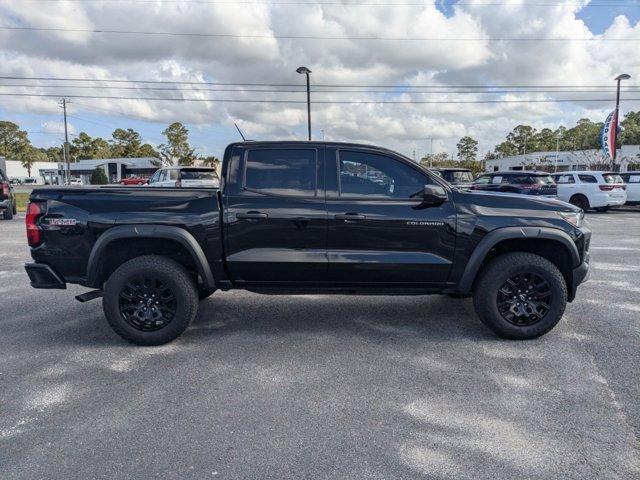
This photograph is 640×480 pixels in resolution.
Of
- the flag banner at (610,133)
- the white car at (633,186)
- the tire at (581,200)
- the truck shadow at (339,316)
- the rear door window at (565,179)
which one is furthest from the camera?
the flag banner at (610,133)

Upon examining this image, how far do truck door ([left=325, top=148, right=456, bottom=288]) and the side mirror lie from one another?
6 cm

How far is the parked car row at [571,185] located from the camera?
17547 millimetres

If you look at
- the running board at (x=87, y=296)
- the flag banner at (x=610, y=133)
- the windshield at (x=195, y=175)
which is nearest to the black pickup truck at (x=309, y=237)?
the running board at (x=87, y=296)

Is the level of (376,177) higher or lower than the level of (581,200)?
higher

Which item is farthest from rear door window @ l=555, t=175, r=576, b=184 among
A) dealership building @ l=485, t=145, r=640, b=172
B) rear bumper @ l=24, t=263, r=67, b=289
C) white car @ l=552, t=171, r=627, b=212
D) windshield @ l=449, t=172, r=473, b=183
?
dealership building @ l=485, t=145, r=640, b=172

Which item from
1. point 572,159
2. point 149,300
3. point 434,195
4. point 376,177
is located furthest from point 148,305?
point 572,159

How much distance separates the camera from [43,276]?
439 cm

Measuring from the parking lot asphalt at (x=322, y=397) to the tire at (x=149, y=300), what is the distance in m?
0.18

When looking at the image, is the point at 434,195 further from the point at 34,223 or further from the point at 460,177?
the point at 460,177

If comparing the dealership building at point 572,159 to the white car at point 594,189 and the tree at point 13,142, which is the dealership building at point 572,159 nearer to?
the white car at point 594,189

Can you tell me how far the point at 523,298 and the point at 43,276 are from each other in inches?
176

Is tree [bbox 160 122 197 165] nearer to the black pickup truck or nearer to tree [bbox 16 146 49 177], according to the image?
tree [bbox 16 146 49 177]

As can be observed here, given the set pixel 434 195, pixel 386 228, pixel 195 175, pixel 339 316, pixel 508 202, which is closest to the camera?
pixel 434 195

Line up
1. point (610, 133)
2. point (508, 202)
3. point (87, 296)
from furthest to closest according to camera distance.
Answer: point (610, 133)
point (87, 296)
point (508, 202)
